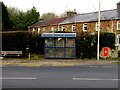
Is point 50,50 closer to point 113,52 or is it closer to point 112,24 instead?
point 113,52

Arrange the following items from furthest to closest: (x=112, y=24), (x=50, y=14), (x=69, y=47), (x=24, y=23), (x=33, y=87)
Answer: (x=50, y=14) → (x=24, y=23) → (x=112, y=24) → (x=69, y=47) → (x=33, y=87)

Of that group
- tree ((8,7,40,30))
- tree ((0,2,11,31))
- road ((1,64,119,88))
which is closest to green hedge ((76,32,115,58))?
road ((1,64,119,88))

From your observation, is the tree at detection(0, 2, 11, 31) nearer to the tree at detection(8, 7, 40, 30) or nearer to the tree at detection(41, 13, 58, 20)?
the tree at detection(8, 7, 40, 30)

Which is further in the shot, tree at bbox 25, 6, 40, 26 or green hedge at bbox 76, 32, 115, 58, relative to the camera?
tree at bbox 25, 6, 40, 26

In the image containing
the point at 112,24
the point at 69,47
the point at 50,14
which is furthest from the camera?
the point at 50,14

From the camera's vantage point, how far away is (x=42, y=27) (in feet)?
150

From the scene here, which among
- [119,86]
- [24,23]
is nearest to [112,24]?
[119,86]

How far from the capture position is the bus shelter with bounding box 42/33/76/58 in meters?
18.6

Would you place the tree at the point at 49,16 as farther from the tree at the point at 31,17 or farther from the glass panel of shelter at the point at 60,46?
the glass panel of shelter at the point at 60,46

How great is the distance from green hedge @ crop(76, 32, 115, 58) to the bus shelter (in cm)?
77

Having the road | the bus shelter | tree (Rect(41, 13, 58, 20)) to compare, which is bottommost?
the road

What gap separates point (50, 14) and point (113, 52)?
227 feet

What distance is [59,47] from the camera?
1867 cm

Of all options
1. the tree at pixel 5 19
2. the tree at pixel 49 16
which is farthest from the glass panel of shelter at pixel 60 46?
the tree at pixel 49 16
